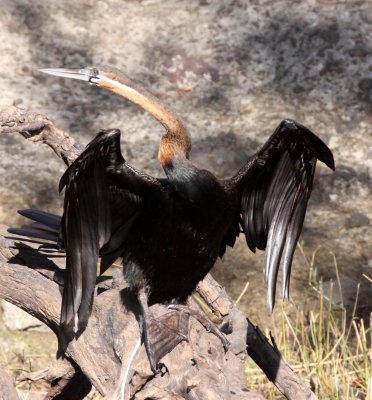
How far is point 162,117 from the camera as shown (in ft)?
11.9

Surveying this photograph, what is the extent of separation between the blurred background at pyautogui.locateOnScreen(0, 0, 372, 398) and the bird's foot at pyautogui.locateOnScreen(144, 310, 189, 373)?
4.64 feet

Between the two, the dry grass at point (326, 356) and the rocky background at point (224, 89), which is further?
the rocky background at point (224, 89)

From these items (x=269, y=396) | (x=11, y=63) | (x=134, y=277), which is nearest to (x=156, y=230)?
(x=134, y=277)

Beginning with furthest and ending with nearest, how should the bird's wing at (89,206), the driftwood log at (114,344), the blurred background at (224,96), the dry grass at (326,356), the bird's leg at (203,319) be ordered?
the blurred background at (224,96) → the dry grass at (326,356) → the bird's leg at (203,319) → the bird's wing at (89,206) → the driftwood log at (114,344)

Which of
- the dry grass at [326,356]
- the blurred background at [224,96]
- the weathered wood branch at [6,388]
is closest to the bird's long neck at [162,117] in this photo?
the weathered wood branch at [6,388]

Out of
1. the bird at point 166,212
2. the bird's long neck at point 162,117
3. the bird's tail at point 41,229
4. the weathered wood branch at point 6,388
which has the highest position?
the bird's long neck at point 162,117

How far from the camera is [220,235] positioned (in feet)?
11.3

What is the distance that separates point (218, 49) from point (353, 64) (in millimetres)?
765

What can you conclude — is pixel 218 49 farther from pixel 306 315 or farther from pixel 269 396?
pixel 269 396

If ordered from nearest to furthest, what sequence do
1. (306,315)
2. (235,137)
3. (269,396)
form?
(269,396) → (306,315) → (235,137)

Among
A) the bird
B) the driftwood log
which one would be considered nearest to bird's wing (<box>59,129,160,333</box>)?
the bird

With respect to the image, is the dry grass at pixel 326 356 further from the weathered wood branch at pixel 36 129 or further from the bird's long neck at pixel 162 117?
the weathered wood branch at pixel 36 129

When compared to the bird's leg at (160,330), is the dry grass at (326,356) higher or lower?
lower

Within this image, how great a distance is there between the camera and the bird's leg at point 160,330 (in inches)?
119
